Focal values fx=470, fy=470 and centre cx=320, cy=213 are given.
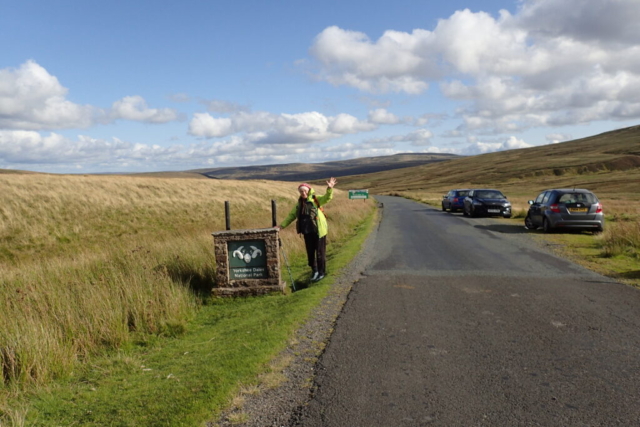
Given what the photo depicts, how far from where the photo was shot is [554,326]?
20.1 feet

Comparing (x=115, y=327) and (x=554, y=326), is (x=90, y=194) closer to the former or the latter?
(x=115, y=327)

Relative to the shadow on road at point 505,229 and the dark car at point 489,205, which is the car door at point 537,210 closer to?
the shadow on road at point 505,229

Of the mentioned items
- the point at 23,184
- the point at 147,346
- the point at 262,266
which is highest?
the point at 23,184

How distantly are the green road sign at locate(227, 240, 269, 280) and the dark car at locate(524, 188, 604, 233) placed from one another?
12.9m

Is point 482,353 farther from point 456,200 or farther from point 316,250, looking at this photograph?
point 456,200

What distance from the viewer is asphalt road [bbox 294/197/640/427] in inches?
151

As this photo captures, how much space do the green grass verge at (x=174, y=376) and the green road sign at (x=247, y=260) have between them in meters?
1.37

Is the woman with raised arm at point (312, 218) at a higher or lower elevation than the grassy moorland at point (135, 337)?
higher

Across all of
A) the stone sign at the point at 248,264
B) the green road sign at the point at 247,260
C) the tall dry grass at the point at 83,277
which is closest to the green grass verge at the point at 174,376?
the tall dry grass at the point at 83,277

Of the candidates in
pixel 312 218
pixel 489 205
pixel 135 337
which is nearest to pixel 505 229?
pixel 489 205

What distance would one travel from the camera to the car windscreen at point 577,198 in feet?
56.5

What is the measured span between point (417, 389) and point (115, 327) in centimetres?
439

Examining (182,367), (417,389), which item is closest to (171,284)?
(182,367)

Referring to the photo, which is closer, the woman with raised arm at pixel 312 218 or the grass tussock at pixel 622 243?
the woman with raised arm at pixel 312 218
